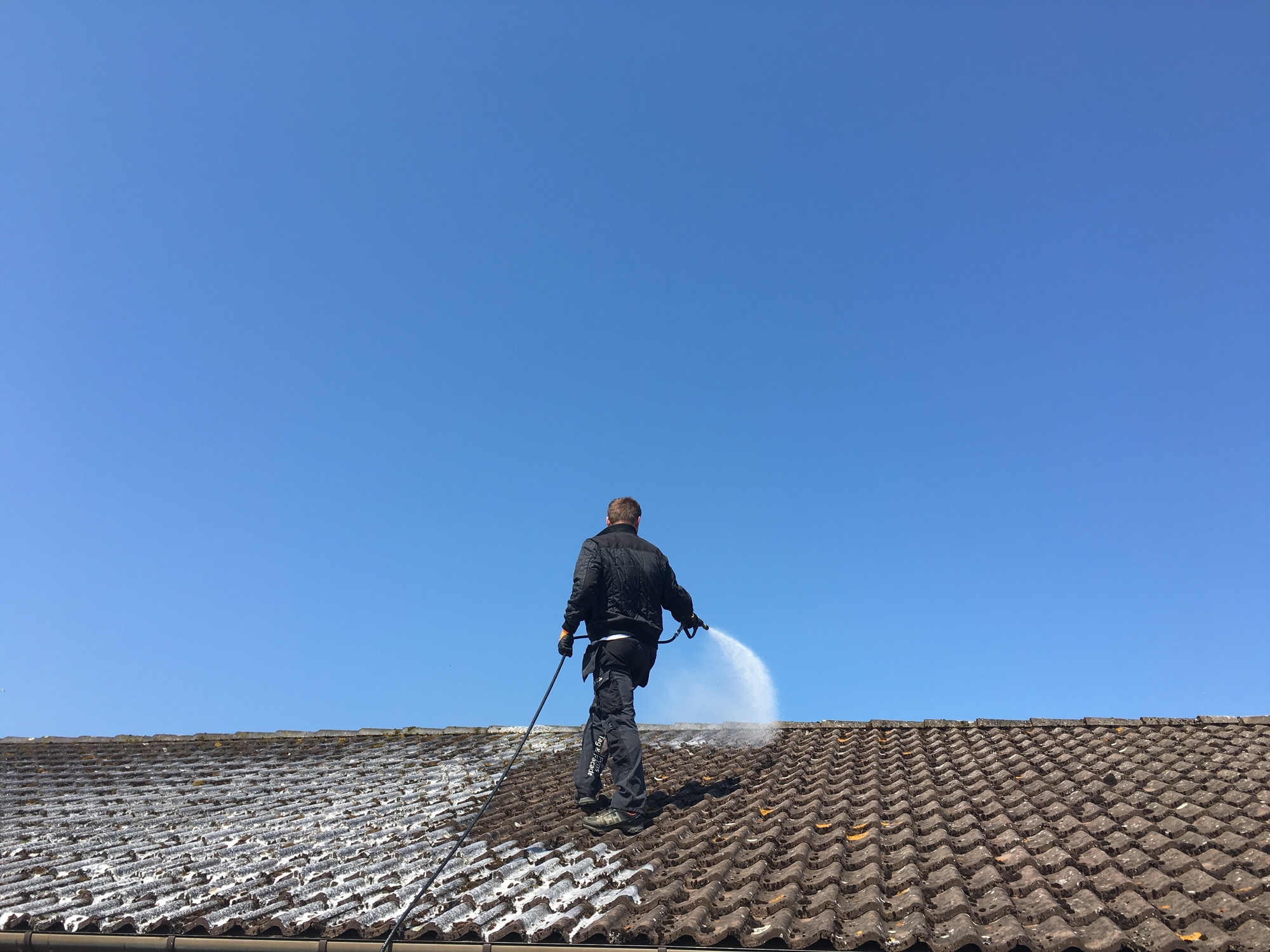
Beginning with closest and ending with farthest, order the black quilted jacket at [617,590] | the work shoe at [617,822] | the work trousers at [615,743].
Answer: the work shoe at [617,822], the work trousers at [615,743], the black quilted jacket at [617,590]

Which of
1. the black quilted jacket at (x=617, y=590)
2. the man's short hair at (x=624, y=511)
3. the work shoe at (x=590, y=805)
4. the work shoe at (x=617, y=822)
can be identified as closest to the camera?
the work shoe at (x=617, y=822)

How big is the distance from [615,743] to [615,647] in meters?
0.62

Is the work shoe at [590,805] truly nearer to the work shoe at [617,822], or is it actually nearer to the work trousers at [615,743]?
the work trousers at [615,743]

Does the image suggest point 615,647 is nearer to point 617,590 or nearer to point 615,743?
point 617,590

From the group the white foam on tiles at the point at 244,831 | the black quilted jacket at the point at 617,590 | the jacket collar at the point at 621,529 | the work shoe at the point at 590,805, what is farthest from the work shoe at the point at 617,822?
the jacket collar at the point at 621,529

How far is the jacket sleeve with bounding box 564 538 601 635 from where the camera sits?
6.24m

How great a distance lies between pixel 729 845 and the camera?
5.42 metres

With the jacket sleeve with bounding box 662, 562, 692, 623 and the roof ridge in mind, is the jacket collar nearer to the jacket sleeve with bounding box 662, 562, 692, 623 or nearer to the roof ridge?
the jacket sleeve with bounding box 662, 562, 692, 623

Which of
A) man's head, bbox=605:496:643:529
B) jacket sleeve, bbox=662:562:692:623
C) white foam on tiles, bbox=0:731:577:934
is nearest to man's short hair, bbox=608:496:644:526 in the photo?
man's head, bbox=605:496:643:529

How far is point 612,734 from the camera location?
19.9 ft

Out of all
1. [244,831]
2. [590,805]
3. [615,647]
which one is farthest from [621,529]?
[244,831]

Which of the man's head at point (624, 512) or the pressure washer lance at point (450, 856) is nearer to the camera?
the pressure washer lance at point (450, 856)

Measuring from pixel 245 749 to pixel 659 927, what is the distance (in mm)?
7295

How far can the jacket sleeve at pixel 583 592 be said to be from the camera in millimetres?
6238
